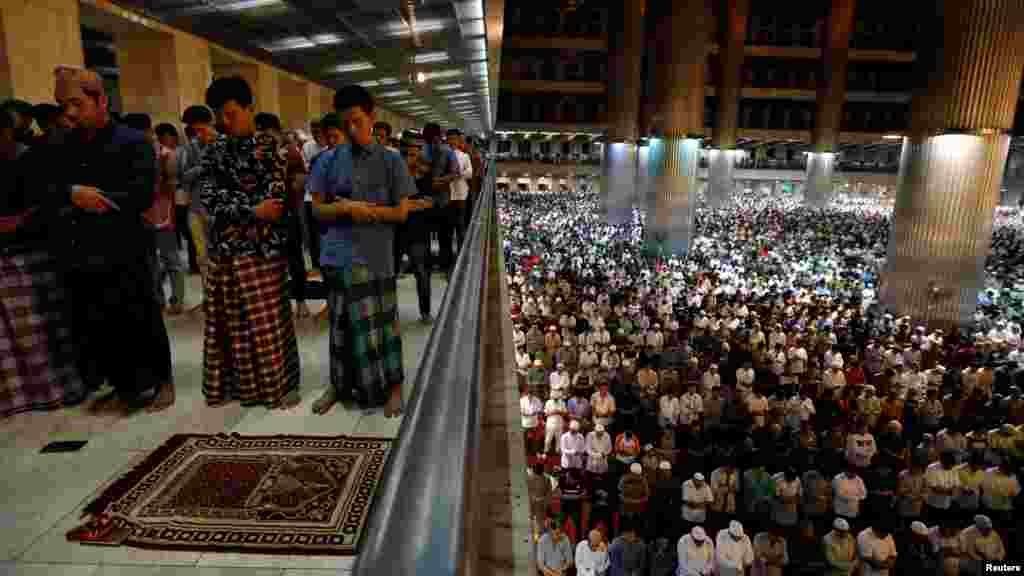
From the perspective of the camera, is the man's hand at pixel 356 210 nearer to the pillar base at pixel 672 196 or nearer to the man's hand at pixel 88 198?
the man's hand at pixel 88 198

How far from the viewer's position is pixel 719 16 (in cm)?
3472

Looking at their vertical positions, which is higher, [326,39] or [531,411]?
[326,39]

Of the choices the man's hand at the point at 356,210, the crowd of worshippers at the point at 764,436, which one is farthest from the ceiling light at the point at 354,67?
Result: the man's hand at the point at 356,210

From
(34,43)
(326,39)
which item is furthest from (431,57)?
(34,43)

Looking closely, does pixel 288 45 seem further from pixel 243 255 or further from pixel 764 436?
pixel 764 436

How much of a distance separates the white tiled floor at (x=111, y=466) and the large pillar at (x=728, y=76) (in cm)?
3311

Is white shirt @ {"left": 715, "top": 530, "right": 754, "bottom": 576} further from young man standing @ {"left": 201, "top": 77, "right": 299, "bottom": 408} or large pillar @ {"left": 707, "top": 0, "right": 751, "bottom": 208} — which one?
large pillar @ {"left": 707, "top": 0, "right": 751, "bottom": 208}

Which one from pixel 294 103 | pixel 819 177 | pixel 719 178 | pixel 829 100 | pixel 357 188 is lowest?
pixel 357 188

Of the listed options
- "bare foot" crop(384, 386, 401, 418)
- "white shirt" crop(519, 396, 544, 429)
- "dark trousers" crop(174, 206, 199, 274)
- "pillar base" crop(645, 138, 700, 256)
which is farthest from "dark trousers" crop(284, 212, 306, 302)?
"pillar base" crop(645, 138, 700, 256)

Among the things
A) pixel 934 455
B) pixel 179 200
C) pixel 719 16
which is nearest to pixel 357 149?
pixel 179 200

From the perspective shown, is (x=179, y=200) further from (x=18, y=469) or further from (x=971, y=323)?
(x=971, y=323)

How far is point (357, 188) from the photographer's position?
302 cm

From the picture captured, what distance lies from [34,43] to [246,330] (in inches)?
201

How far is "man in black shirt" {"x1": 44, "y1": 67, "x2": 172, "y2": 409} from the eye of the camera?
2828mm
